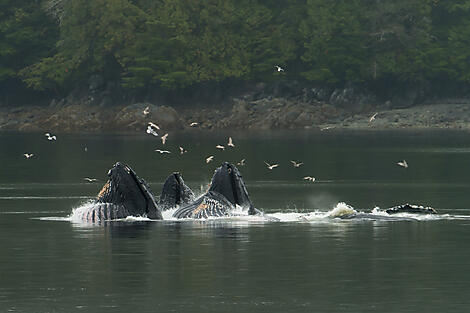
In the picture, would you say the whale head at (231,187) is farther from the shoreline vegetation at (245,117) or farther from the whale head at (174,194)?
the shoreline vegetation at (245,117)

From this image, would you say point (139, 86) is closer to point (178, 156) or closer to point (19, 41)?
point (19, 41)

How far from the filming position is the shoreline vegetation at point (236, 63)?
147625 mm

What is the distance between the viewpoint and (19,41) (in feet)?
520

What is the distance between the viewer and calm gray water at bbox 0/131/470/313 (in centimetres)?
2420

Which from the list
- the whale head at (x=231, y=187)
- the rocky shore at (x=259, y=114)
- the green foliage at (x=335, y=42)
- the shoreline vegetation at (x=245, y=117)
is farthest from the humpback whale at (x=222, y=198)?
the green foliage at (x=335, y=42)

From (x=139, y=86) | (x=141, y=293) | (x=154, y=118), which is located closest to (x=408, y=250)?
(x=141, y=293)

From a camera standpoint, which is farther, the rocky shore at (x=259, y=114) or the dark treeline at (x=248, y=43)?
the dark treeline at (x=248, y=43)

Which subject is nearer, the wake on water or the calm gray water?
the calm gray water

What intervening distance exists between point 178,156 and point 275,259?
175 ft

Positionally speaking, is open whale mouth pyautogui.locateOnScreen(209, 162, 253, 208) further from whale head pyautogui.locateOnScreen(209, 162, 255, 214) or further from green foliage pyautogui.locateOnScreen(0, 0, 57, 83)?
green foliage pyautogui.locateOnScreen(0, 0, 57, 83)

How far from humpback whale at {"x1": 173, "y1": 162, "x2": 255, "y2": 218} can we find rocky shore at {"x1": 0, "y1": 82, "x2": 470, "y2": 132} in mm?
99322

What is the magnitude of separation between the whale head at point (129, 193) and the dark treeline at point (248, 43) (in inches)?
4339

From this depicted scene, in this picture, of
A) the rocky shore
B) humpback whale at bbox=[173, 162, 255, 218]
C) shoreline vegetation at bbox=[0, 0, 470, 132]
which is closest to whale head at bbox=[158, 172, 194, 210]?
humpback whale at bbox=[173, 162, 255, 218]

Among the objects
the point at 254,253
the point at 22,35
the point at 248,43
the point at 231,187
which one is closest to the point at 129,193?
the point at 231,187
